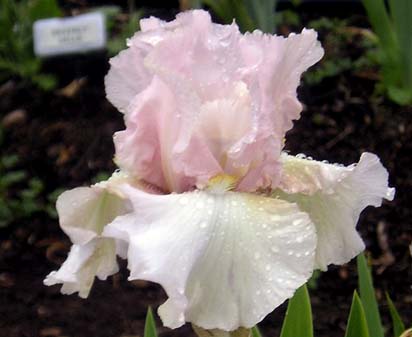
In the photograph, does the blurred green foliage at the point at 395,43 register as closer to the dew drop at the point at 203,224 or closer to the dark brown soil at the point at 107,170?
the dark brown soil at the point at 107,170

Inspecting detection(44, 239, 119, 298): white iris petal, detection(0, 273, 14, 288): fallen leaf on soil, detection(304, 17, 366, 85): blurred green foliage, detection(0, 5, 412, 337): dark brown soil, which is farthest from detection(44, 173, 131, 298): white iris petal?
detection(304, 17, 366, 85): blurred green foliage

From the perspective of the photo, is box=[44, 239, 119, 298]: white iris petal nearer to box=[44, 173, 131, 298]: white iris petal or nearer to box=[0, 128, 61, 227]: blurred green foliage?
box=[44, 173, 131, 298]: white iris petal

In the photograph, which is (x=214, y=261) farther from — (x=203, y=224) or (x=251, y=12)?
(x=251, y=12)

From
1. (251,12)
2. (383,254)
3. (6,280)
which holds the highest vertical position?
(251,12)

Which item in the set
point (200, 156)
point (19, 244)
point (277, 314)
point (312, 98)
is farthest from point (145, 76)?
point (312, 98)

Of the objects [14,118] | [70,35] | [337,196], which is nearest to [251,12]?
[70,35]

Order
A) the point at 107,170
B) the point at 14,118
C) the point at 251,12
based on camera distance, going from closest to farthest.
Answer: the point at 251,12 → the point at 107,170 → the point at 14,118

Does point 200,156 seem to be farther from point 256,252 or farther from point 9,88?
point 9,88
